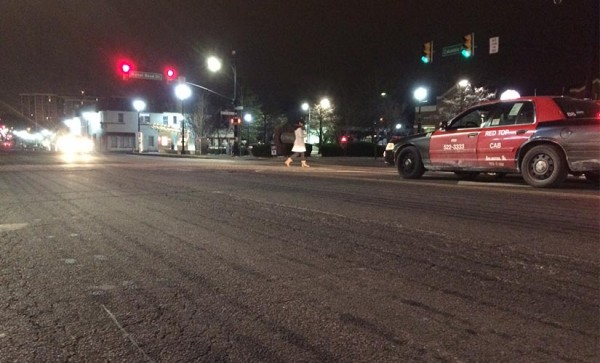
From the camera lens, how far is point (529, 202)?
8047 millimetres

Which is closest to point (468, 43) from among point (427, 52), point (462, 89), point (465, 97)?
point (427, 52)

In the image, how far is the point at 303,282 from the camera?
165 inches

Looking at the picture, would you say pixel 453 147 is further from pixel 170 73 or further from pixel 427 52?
pixel 170 73

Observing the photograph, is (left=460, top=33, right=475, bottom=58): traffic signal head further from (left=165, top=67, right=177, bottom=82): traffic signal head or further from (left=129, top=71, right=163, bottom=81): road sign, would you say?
(left=129, top=71, right=163, bottom=81): road sign

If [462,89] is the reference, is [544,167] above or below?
below

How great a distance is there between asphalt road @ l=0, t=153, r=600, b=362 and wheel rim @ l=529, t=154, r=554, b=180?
5.43 ft

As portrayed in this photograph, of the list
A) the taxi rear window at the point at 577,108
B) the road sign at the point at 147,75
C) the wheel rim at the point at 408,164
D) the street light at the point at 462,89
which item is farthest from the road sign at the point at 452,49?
the street light at the point at 462,89

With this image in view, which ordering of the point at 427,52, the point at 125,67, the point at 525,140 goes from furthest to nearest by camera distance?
1. the point at 125,67
2. the point at 427,52
3. the point at 525,140

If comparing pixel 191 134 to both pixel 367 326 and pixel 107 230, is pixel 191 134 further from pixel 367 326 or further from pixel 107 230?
pixel 367 326

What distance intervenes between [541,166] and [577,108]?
139 centimetres

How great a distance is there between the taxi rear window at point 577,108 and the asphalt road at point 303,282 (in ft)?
7.89

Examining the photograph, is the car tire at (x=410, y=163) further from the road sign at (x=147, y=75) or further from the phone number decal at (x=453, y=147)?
the road sign at (x=147, y=75)

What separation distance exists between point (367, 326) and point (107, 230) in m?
4.09

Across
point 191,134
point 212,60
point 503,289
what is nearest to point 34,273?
point 503,289
